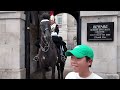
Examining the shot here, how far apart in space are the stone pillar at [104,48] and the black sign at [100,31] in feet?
0.35

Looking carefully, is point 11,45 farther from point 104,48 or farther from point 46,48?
point 104,48

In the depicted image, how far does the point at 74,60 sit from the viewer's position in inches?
67.0

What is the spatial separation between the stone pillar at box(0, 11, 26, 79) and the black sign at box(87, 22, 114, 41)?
2335mm

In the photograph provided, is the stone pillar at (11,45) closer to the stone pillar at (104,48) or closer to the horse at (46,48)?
the horse at (46,48)

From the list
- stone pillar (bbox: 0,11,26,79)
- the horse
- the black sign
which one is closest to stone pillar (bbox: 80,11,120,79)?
the black sign

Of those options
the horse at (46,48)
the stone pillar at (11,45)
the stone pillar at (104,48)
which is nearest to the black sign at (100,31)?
the stone pillar at (104,48)

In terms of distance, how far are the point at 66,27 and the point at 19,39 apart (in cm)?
2863

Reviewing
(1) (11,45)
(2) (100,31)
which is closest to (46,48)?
(1) (11,45)

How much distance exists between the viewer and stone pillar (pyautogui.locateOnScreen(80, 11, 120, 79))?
7555 mm

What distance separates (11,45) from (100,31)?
2987 mm

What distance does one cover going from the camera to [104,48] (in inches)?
301

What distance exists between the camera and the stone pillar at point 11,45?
803cm
